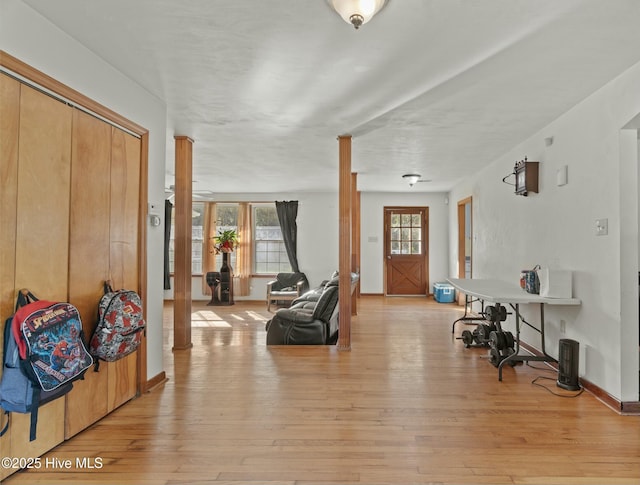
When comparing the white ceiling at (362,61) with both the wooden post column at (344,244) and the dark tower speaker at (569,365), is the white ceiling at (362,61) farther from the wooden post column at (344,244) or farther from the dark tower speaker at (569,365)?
the dark tower speaker at (569,365)

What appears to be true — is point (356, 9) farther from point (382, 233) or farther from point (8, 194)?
point (382, 233)

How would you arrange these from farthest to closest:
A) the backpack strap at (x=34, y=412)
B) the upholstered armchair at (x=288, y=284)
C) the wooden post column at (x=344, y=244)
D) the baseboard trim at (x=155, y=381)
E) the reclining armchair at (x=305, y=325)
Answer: the upholstered armchair at (x=288, y=284) → the reclining armchair at (x=305, y=325) → the wooden post column at (x=344, y=244) → the baseboard trim at (x=155, y=381) → the backpack strap at (x=34, y=412)

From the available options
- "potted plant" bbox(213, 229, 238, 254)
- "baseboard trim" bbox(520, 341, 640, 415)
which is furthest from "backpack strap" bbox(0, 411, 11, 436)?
"potted plant" bbox(213, 229, 238, 254)

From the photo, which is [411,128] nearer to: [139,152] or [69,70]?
[139,152]

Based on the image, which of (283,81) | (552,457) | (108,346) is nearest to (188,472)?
(108,346)

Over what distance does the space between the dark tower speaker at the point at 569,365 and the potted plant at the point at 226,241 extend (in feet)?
21.3

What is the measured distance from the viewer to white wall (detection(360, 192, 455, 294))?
9156mm

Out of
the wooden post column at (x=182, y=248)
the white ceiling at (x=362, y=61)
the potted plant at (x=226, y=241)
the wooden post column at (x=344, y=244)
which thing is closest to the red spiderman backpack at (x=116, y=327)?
the white ceiling at (x=362, y=61)

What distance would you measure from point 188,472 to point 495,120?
400 cm

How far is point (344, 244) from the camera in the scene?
14.9 feet

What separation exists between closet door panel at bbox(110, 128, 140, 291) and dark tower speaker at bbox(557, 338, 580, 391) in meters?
3.66

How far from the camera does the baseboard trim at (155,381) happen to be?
10.5 ft

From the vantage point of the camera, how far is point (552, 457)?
221 cm

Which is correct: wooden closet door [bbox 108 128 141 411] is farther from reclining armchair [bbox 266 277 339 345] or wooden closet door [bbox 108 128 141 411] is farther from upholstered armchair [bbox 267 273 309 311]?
upholstered armchair [bbox 267 273 309 311]
